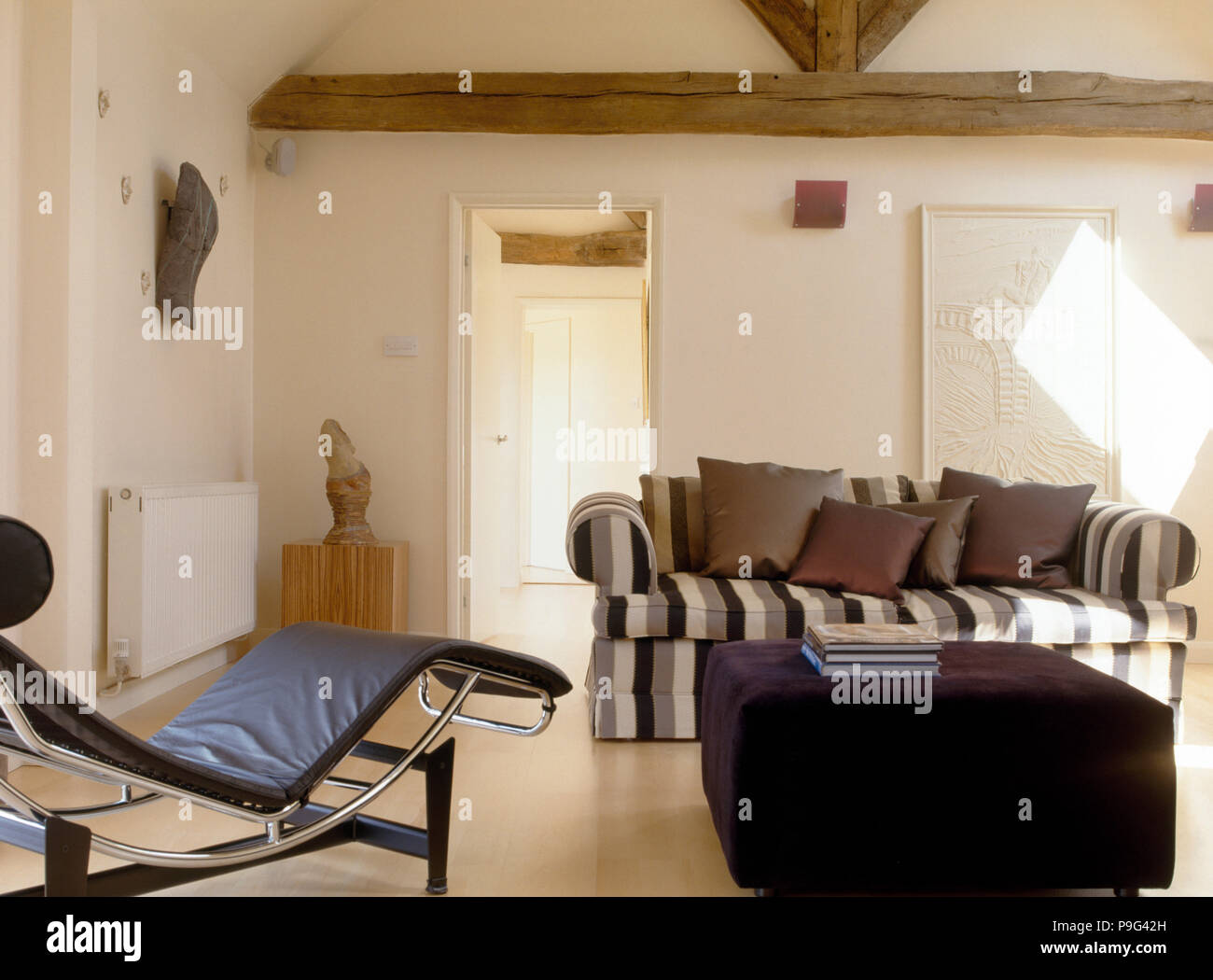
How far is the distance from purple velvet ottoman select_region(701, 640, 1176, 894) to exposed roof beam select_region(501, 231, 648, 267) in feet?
16.4

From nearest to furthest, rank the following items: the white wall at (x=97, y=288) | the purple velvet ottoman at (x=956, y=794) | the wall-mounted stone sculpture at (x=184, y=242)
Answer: the purple velvet ottoman at (x=956, y=794)
the white wall at (x=97, y=288)
the wall-mounted stone sculpture at (x=184, y=242)

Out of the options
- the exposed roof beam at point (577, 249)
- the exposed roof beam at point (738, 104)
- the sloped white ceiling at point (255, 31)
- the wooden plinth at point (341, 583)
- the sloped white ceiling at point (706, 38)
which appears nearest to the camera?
the sloped white ceiling at point (255, 31)

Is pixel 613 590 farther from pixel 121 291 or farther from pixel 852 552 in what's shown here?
pixel 121 291

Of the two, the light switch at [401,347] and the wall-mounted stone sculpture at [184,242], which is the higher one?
the wall-mounted stone sculpture at [184,242]

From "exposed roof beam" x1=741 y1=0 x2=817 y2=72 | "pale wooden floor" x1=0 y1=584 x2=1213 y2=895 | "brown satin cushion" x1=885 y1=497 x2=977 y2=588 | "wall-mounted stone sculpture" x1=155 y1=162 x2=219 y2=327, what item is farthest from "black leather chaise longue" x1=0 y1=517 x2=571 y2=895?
"exposed roof beam" x1=741 y1=0 x2=817 y2=72

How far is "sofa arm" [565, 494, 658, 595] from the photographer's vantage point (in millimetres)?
3012

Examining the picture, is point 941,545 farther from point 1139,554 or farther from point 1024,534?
point 1139,554

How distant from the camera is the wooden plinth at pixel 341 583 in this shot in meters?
3.98

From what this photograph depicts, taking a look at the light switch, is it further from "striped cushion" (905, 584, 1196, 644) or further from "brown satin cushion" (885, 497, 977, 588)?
"striped cushion" (905, 584, 1196, 644)

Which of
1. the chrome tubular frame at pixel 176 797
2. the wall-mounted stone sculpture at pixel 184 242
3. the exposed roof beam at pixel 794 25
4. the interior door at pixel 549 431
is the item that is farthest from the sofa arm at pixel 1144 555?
the interior door at pixel 549 431

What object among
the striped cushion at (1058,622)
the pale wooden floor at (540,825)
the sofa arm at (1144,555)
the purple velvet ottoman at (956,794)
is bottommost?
the pale wooden floor at (540,825)

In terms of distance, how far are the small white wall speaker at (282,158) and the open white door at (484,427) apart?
82cm

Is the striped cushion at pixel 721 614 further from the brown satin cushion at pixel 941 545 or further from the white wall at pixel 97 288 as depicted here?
the white wall at pixel 97 288

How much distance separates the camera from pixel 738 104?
4215mm
